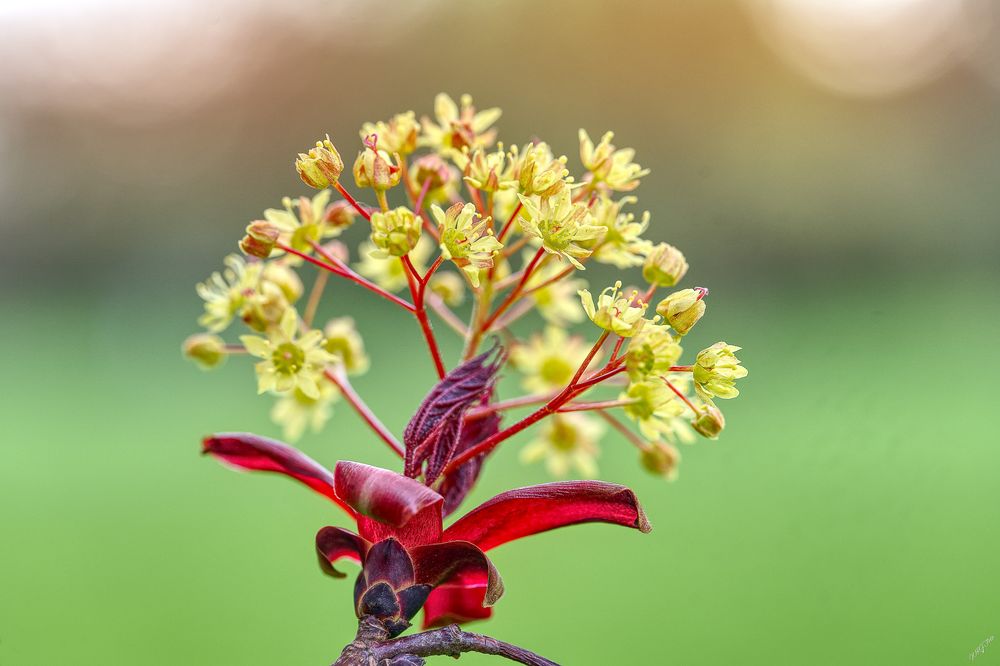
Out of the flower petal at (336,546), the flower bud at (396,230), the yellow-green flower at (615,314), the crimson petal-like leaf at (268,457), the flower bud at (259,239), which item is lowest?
the flower petal at (336,546)

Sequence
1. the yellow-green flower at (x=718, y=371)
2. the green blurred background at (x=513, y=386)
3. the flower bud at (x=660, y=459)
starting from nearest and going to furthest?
the yellow-green flower at (x=718, y=371) < the flower bud at (x=660, y=459) < the green blurred background at (x=513, y=386)

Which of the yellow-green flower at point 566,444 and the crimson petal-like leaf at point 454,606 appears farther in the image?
the yellow-green flower at point 566,444

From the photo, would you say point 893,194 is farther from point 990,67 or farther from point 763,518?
point 763,518

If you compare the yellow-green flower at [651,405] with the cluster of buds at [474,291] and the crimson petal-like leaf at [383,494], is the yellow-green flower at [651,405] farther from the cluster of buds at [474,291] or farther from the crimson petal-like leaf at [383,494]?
the crimson petal-like leaf at [383,494]

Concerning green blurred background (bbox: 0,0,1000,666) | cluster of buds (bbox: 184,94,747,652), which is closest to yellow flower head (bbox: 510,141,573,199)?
cluster of buds (bbox: 184,94,747,652)

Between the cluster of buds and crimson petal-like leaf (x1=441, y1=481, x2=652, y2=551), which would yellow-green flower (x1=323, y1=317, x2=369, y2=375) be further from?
crimson petal-like leaf (x1=441, y1=481, x2=652, y2=551)

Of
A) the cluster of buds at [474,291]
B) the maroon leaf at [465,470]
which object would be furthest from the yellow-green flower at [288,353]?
the maroon leaf at [465,470]
